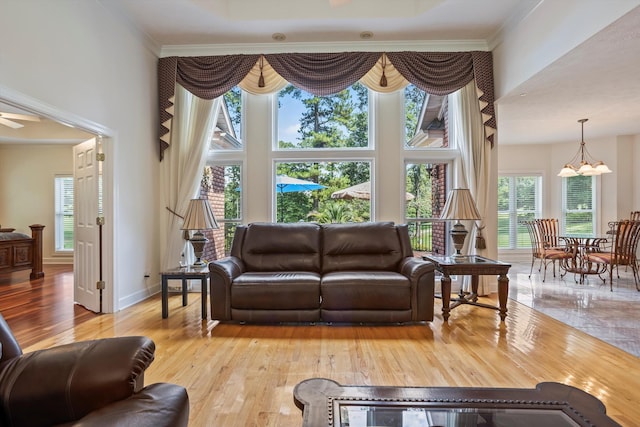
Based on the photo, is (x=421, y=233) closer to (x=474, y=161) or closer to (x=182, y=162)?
(x=474, y=161)

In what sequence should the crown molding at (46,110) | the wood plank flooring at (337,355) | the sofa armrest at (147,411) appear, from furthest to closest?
the crown molding at (46,110)
the wood plank flooring at (337,355)
the sofa armrest at (147,411)

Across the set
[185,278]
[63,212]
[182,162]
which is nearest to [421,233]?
[185,278]

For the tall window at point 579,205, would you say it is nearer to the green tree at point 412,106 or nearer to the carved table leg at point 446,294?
the green tree at point 412,106

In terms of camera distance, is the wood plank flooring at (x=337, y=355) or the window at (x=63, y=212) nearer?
the wood plank flooring at (x=337, y=355)

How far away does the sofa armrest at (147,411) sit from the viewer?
0.96m

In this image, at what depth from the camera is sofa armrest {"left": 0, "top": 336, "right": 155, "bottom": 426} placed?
1.09 metres

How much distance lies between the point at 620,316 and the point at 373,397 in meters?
3.82

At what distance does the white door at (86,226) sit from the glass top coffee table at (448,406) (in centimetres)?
346

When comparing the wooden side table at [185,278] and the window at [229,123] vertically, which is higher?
the window at [229,123]

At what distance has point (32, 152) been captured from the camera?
24.8 feet

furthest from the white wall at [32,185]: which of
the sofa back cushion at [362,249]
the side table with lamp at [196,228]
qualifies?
the sofa back cushion at [362,249]

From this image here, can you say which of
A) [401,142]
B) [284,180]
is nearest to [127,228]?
[284,180]

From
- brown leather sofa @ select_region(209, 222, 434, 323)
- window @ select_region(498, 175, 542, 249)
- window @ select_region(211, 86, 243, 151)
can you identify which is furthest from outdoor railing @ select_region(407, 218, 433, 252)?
window @ select_region(498, 175, 542, 249)

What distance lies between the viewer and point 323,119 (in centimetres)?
493
